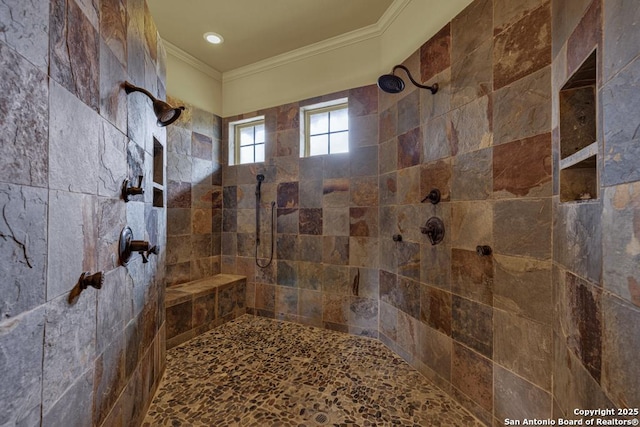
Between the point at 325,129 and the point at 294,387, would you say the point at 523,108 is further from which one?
the point at 294,387

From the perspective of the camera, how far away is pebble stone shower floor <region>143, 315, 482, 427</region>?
140 cm

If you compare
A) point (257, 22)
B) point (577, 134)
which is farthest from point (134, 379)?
point (257, 22)

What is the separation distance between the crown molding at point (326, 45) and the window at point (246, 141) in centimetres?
53

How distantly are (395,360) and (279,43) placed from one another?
3.05 m

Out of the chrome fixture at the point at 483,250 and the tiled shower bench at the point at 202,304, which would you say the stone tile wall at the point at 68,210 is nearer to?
the tiled shower bench at the point at 202,304

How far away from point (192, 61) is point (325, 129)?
1612mm

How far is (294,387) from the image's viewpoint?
64.9 inches

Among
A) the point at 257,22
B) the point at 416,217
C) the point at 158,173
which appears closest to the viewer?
the point at 158,173

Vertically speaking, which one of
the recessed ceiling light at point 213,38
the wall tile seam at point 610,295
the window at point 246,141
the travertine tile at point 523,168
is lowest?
the wall tile seam at point 610,295

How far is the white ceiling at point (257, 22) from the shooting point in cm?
203

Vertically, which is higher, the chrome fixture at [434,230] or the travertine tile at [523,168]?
the travertine tile at [523,168]

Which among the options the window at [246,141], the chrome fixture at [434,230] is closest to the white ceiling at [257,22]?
the window at [246,141]

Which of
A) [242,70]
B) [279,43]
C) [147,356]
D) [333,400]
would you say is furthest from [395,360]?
[242,70]

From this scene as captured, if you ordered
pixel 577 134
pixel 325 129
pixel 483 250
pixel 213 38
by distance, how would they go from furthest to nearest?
pixel 325 129 → pixel 213 38 → pixel 483 250 → pixel 577 134
